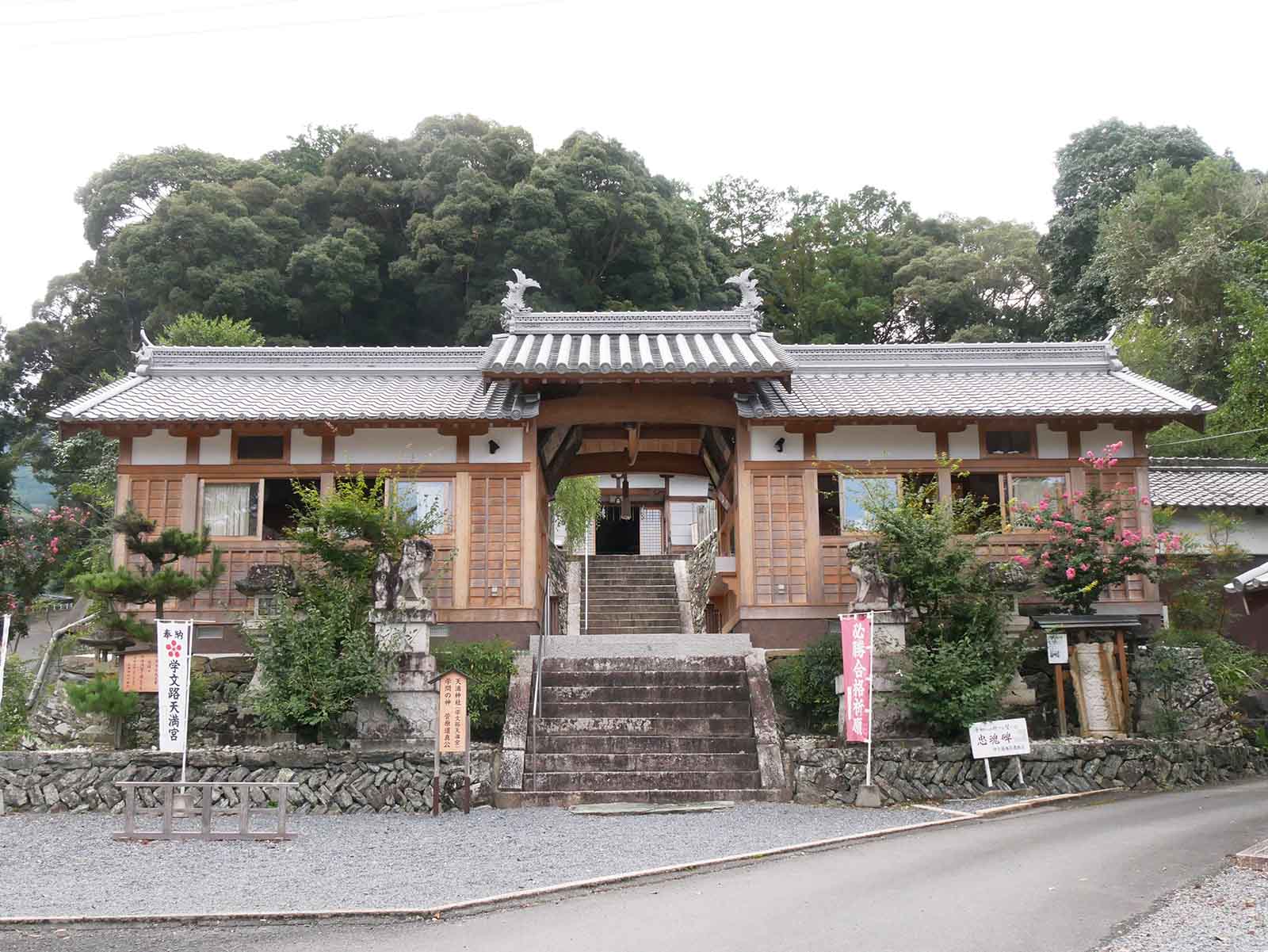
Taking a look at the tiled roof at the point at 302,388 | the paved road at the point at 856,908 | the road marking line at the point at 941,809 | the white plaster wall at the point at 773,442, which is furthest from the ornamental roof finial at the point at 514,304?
the paved road at the point at 856,908

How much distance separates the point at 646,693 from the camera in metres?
14.2

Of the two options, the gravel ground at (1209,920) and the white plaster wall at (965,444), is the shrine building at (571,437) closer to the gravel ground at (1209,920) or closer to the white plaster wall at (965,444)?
the white plaster wall at (965,444)

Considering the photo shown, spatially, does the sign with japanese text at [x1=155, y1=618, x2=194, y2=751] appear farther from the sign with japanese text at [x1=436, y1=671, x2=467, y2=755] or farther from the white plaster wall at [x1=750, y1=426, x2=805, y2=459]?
the white plaster wall at [x1=750, y1=426, x2=805, y2=459]

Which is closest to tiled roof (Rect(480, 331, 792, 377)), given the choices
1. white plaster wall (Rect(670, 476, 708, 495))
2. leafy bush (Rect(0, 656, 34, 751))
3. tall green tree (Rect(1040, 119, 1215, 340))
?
leafy bush (Rect(0, 656, 34, 751))

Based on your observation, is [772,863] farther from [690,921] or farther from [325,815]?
[325,815]

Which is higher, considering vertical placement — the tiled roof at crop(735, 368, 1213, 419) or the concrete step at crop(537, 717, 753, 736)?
the tiled roof at crop(735, 368, 1213, 419)

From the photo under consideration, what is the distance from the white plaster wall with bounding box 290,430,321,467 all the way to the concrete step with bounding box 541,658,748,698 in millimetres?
5229

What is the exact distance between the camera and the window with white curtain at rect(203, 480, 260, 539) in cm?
1631

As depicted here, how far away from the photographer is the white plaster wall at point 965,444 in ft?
55.5

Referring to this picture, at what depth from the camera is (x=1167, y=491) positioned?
21859 millimetres

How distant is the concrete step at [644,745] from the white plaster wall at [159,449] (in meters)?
7.61

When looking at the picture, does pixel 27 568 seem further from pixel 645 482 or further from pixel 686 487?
pixel 686 487

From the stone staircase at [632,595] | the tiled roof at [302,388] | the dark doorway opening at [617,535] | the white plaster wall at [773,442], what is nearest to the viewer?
the tiled roof at [302,388]

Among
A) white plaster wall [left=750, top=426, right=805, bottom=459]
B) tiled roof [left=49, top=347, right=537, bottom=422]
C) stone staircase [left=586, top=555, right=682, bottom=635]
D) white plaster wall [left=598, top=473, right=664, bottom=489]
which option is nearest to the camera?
tiled roof [left=49, top=347, right=537, bottom=422]
